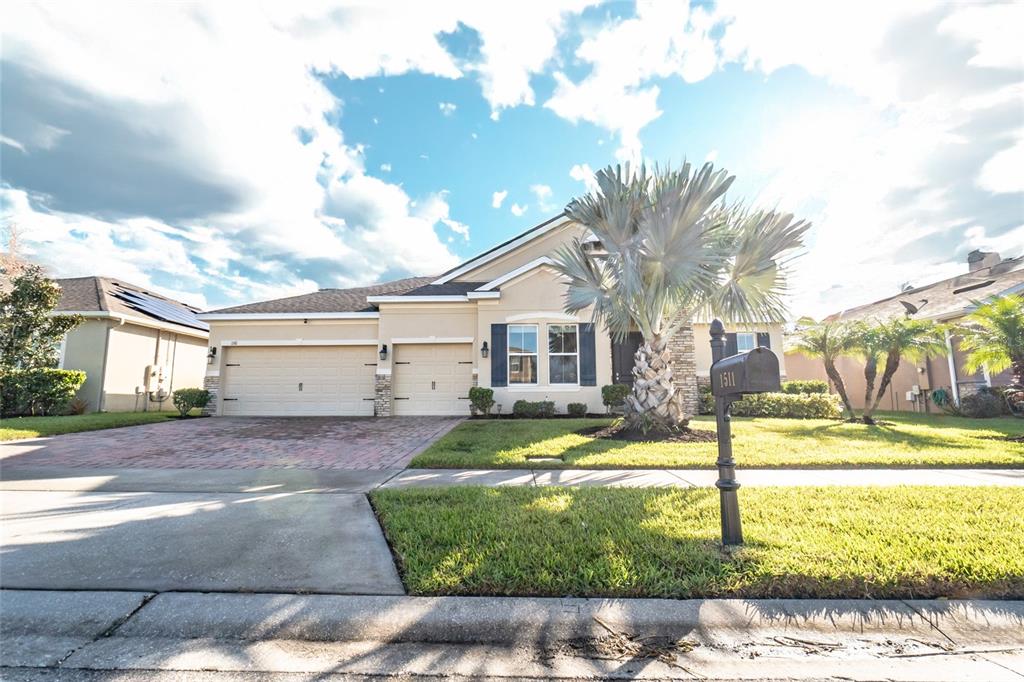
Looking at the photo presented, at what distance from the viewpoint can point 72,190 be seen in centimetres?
1231

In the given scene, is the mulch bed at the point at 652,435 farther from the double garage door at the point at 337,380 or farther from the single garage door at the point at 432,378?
the double garage door at the point at 337,380

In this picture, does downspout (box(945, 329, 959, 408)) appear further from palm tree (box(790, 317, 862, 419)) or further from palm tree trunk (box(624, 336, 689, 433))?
palm tree trunk (box(624, 336, 689, 433))

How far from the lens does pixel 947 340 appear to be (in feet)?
47.2

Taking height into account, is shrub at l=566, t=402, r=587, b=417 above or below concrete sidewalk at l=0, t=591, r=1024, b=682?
above

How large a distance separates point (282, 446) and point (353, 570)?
19.9 feet

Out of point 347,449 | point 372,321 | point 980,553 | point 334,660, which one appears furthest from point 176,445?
point 980,553

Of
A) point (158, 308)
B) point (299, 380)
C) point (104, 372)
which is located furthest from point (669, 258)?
point (158, 308)

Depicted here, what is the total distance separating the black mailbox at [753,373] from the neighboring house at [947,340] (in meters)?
13.8

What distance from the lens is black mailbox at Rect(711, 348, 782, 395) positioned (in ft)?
9.10

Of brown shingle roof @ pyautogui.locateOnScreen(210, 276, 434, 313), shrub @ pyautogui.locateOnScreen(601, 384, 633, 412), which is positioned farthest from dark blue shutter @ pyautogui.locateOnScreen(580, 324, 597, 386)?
brown shingle roof @ pyautogui.locateOnScreen(210, 276, 434, 313)

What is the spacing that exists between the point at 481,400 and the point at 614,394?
12.3ft

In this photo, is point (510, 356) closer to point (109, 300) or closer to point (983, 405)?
point (109, 300)

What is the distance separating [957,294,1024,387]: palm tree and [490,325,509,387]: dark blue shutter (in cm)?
1136

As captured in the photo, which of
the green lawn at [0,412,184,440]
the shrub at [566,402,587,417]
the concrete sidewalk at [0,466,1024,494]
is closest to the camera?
the concrete sidewalk at [0,466,1024,494]
